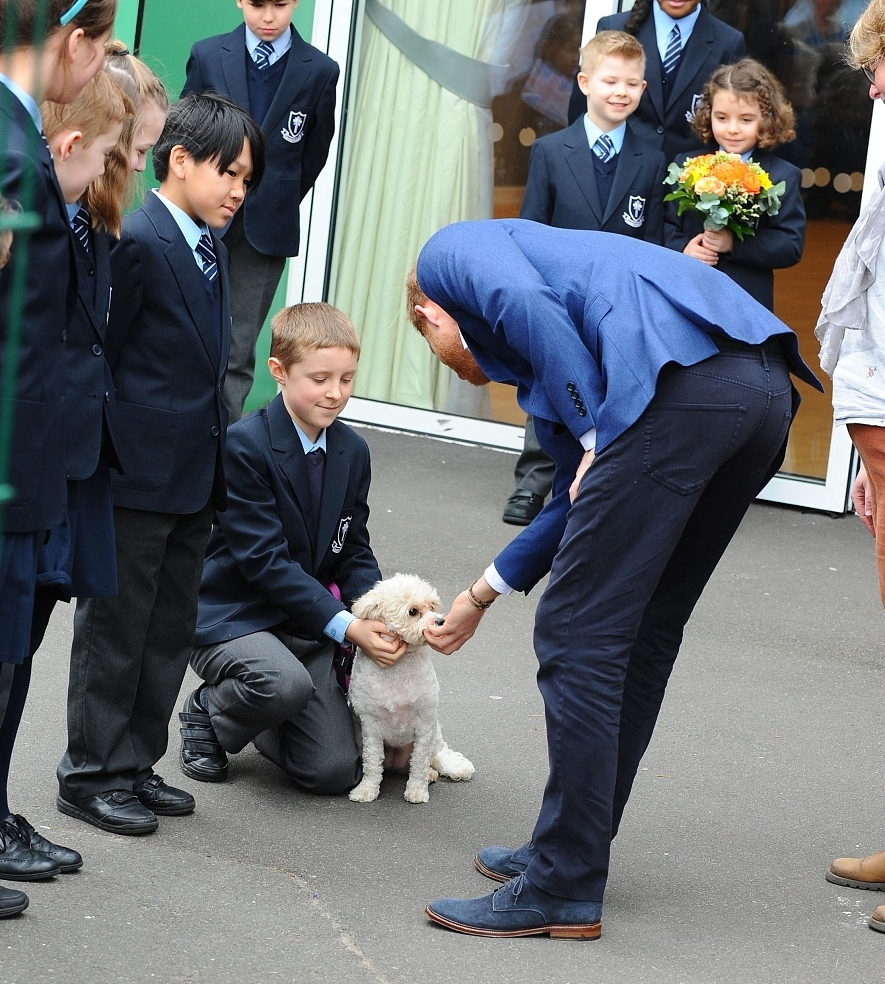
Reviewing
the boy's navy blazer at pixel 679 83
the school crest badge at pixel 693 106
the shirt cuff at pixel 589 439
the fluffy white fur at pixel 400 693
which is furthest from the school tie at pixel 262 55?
the shirt cuff at pixel 589 439

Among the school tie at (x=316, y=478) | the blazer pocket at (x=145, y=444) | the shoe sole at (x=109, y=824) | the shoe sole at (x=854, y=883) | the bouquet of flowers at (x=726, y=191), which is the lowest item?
the shoe sole at (x=109, y=824)

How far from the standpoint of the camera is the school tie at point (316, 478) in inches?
158

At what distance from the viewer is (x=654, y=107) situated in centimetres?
655

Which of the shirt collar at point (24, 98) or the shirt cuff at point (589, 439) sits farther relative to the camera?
the shirt cuff at point (589, 439)

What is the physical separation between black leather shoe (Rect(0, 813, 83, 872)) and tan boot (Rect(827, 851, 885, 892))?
184 cm

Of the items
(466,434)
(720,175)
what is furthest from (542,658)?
(466,434)

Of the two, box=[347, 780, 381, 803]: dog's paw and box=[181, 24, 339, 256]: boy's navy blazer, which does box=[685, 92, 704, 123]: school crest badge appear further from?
box=[347, 780, 381, 803]: dog's paw

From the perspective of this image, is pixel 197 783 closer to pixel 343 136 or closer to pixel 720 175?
pixel 720 175

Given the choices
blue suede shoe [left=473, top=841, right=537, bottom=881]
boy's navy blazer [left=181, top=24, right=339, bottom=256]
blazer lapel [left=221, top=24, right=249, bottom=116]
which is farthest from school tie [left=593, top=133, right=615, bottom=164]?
blue suede shoe [left=473, top=841, right=537, bottom=881]

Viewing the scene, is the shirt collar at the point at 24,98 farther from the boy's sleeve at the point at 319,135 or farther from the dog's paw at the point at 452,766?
the boy's sleeve at the point at 319,135

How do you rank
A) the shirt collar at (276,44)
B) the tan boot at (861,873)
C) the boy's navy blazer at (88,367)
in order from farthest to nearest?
the shirt collar at (276,44) < the tan boot at (861,873) < the boy's navy blazer at (88,367)

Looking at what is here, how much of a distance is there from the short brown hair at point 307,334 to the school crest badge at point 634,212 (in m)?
2.60

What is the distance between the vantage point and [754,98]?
20.1 feet

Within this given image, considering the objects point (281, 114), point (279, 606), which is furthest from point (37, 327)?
point (281, 114)
